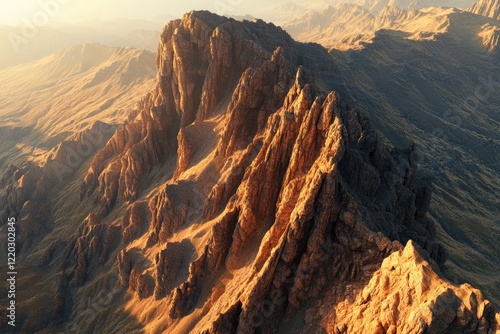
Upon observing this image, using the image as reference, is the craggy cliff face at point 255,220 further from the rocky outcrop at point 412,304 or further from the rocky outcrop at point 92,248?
the rocky outcrop at point 92,248

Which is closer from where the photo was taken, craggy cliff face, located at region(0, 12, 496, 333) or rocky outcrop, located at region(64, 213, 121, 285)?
craggy cliff face, located at region(0, 12, 496, 333)

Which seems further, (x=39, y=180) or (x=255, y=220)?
(x=39, y=180)

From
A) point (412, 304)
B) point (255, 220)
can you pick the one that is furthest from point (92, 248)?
point (412, 304)

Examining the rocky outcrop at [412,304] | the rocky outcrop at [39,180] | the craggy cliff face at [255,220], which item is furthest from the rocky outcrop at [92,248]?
the rocky outcrop at [412,304]

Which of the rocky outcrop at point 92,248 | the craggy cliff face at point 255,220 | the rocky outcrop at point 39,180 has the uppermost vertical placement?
the craggy cliff face at point 255,220

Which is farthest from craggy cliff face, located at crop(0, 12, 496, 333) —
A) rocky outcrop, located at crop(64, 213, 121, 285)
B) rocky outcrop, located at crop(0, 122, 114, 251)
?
rocky outcrop, located at crop(0, 122, 114, 251)

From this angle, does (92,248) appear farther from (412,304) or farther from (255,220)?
(412,304)

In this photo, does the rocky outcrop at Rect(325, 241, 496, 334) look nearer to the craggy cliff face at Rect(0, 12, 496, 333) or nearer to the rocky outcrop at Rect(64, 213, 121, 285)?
the craggy cliff face at Rect(0, 12, 496, 333)

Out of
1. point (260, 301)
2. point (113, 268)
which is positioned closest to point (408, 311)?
point (260, 301)

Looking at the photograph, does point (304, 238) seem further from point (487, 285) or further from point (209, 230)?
point (487, 285)
